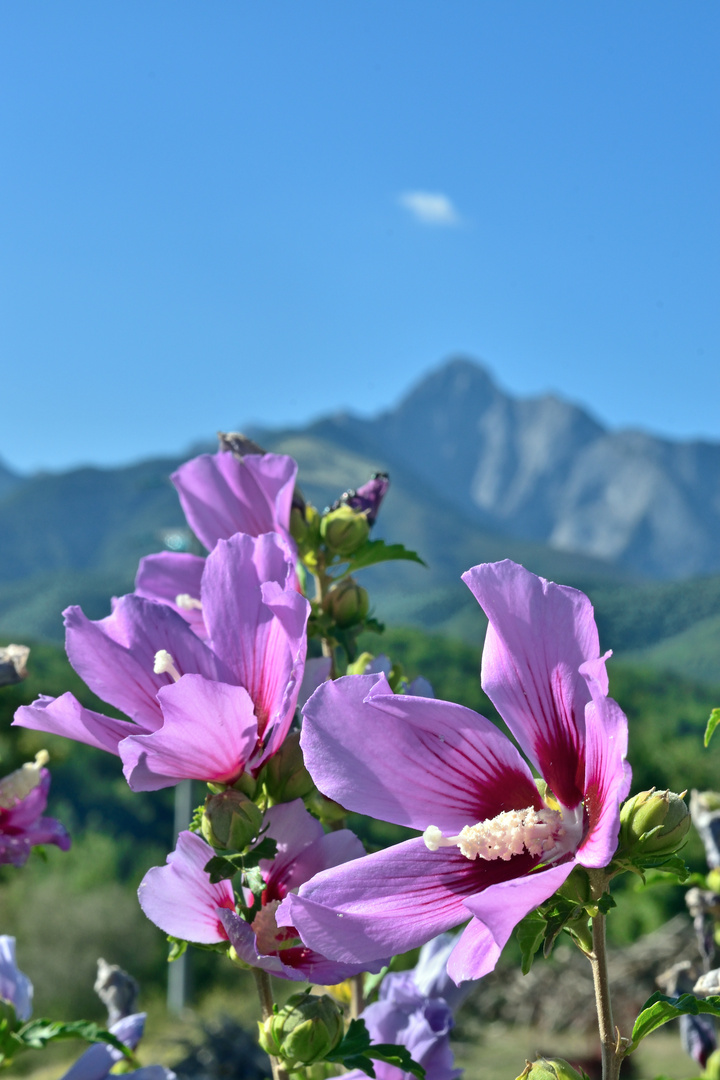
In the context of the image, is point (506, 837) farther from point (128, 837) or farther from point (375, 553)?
point (128, 837)

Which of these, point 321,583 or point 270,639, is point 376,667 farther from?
point 321,583

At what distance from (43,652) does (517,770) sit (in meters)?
23.4

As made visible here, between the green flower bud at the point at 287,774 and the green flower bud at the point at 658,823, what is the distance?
11.0 inches

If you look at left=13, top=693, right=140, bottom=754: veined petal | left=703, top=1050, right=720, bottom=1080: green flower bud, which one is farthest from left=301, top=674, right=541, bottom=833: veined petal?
left=703, top=1050, right=720, bottom=1080: green flower bud

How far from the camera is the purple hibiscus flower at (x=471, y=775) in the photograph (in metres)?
0.71

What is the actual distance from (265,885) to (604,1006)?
293mm

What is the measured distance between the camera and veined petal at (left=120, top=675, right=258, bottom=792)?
0.80 meters

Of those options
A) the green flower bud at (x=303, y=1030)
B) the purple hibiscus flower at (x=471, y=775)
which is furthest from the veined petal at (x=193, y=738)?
the green flower bud at (x=303, y=1030)

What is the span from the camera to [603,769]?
709 millimetres

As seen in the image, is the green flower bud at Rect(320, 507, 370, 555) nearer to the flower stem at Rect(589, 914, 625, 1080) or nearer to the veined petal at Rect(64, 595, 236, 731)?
the veined petal at Rect(64, 595, 236, 731)

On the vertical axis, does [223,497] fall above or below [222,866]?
above

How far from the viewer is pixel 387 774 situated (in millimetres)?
762

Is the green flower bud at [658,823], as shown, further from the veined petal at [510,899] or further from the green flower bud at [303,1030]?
the green flower bud at [303,1030]

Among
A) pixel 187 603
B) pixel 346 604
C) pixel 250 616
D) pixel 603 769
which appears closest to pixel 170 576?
pixel 187 603
